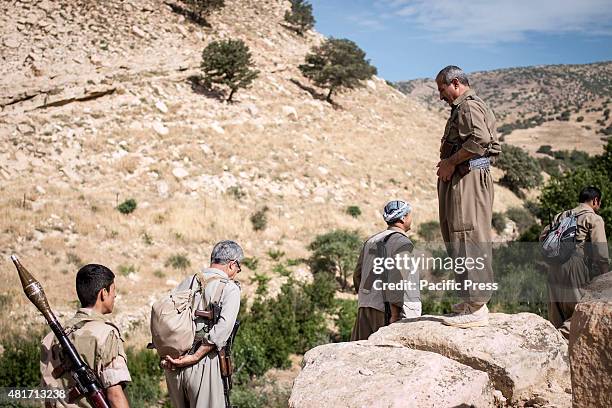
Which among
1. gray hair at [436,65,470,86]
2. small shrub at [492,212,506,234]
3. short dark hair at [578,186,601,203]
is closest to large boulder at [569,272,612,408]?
gray hair at [436,65,470,86]

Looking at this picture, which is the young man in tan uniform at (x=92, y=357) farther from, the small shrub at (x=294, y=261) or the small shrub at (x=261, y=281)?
the small shrub at (x=294, y=261)

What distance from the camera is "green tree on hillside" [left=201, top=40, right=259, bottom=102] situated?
2325 centimetres

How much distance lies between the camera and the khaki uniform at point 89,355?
2.47 metres

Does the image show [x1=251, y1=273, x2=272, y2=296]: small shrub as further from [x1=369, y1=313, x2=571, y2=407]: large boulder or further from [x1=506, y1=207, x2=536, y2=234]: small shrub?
[x1=506, y1=207, x2=536, y2=234]: small shrub

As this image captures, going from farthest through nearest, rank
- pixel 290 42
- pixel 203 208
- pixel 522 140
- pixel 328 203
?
pixel 522 140 → pixel 290 42 → pixel 328 203 → pixel 203 208

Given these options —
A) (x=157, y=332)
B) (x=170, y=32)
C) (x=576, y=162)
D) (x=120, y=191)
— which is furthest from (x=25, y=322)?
(x=576, y=162)

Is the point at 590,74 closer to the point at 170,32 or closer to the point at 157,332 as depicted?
the point at 170,32

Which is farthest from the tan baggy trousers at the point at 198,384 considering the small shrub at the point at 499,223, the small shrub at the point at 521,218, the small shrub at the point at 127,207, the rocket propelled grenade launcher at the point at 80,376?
the small shrub at the point at 521,218

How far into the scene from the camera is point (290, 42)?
112 ft

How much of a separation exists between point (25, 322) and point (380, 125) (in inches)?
891

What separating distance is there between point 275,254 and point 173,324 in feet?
36.4

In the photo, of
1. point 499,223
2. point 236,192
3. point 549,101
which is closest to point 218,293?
point 236,192

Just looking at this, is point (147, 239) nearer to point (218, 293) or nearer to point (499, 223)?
point (218, 293)

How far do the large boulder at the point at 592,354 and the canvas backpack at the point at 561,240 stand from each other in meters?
3.09
